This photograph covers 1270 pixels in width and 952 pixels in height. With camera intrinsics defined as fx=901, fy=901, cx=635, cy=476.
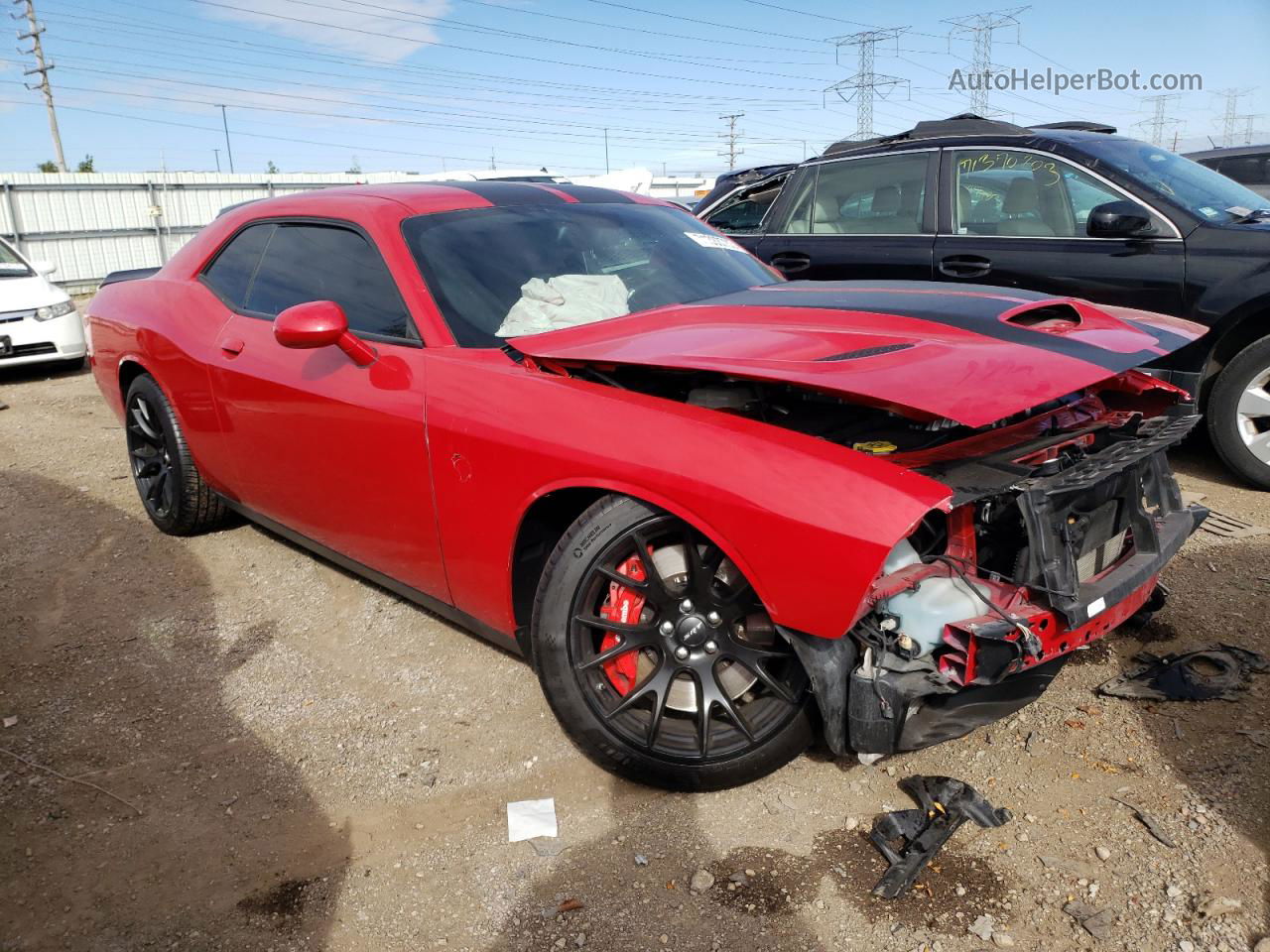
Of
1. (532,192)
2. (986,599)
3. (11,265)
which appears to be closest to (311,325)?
(532,192)

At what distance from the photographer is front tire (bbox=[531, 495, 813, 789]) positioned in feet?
7.55

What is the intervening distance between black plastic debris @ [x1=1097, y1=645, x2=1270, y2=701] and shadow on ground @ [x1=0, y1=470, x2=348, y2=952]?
238cm

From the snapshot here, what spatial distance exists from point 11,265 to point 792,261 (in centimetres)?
858

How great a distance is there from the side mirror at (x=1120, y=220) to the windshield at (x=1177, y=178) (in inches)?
7.7

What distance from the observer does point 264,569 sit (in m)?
4.16

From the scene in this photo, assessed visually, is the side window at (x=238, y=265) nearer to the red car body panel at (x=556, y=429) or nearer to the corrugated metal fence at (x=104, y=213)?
the red car body panel at (x=556, y=429)

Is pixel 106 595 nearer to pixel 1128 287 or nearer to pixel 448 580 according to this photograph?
pixel 448 580

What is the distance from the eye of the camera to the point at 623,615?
2449 millimetres

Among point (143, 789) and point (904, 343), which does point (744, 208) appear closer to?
point (904, 343)

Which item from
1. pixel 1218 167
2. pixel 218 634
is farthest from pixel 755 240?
pixel 1218 167

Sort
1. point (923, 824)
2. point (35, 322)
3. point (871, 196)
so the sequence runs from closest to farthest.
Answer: point (923, 824)
point (871, 196)
point (35, 322)

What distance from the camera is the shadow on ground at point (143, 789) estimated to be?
2.14m

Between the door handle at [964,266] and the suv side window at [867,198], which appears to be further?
the suv side window at [867,198]

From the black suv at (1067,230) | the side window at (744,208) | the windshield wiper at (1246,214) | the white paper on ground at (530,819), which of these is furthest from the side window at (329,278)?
the side window at (744,208)
